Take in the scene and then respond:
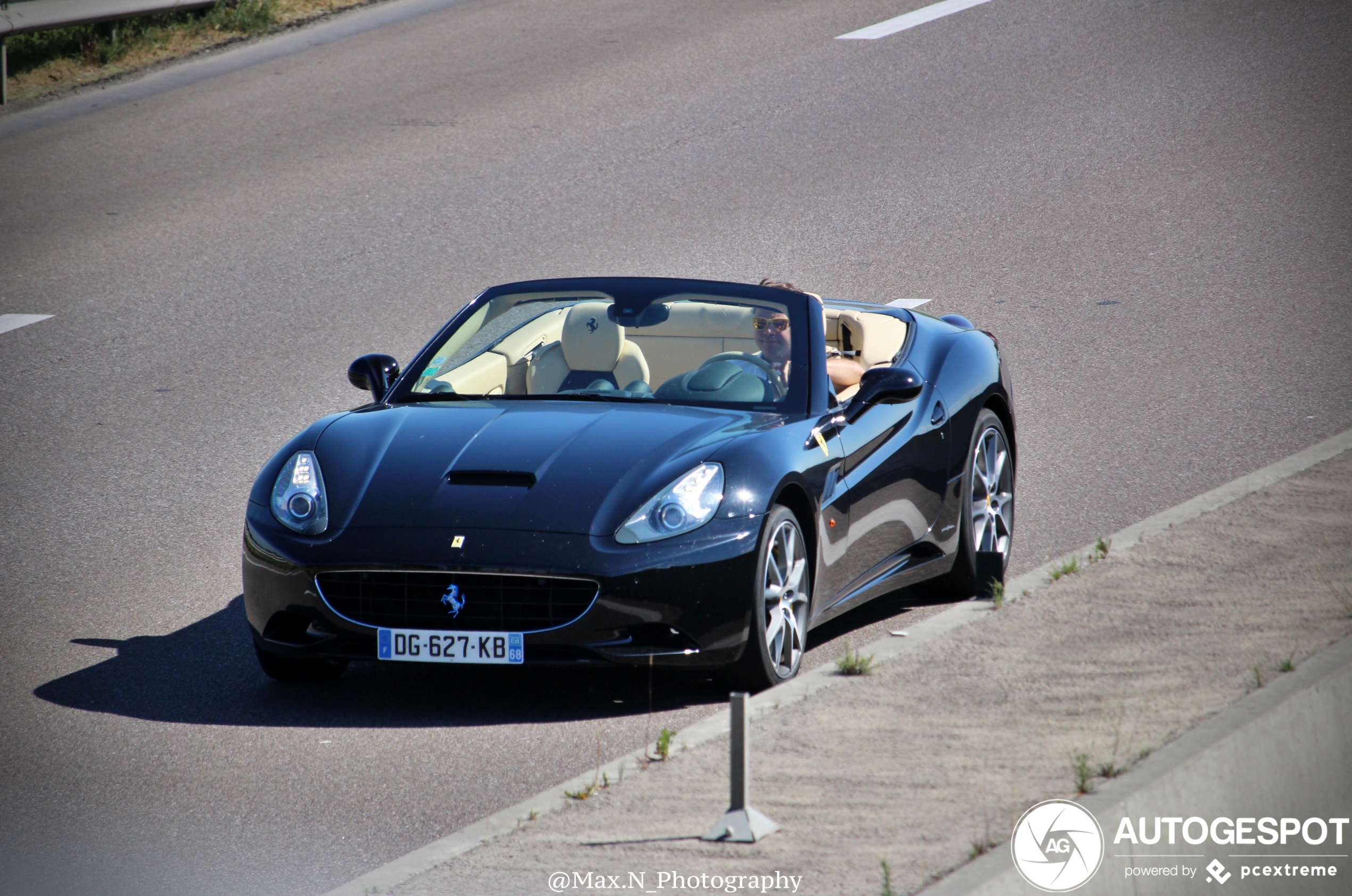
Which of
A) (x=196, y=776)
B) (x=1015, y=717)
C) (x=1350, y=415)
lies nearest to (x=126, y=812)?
(x=196, y=776)

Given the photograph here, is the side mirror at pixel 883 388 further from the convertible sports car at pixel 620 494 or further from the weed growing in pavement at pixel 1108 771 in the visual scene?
the weed growing in pavement at pixel 1108 771

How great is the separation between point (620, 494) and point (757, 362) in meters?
1.28

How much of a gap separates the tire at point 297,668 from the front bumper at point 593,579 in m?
0.27

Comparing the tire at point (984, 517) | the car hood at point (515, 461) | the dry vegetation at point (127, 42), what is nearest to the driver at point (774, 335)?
the car hood at point (515, 461)

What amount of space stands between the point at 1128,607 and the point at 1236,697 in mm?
1167

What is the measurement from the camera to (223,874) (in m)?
4.84

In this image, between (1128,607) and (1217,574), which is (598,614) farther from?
(1217,574)

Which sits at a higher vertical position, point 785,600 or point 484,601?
point 484,601

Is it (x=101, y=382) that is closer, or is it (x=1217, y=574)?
(x=1217, y=574)

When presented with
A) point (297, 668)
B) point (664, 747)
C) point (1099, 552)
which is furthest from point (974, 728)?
point (297, 668)

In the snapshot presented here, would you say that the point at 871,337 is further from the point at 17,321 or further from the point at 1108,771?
the point at 17,321

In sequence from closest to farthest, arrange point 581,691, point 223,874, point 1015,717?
point 223,874 < point 1015,717 < point 581,691

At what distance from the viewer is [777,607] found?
6.35 m

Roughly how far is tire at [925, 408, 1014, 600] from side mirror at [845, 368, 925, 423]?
0.84 m
